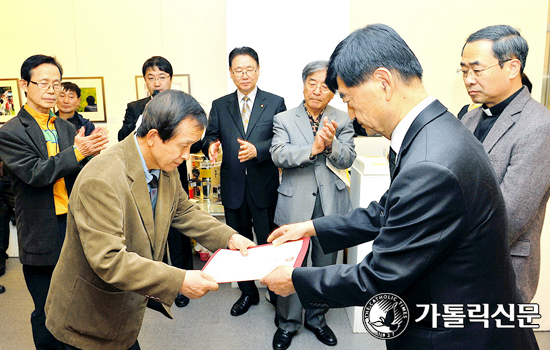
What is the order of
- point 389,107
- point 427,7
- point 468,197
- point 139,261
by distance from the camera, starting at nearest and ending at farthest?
point 468,197
point 389,107
point 139,261
point 427,7

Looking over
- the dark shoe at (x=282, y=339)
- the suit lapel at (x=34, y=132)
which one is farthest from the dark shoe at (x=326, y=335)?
the suit lapel at (x=34, y=132)

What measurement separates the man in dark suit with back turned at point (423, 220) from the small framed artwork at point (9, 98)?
18.3ft

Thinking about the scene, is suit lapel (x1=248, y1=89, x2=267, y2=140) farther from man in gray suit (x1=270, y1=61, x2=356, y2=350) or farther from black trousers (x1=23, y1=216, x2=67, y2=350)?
black trousers (x1=23, y1=216, x2=67, y2=350)

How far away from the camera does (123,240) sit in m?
1.47

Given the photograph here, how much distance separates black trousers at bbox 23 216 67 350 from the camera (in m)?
2.31

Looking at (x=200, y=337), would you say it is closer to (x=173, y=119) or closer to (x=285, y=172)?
(x=285, y=172)

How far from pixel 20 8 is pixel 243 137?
403cm

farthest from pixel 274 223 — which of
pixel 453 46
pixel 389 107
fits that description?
pixel 453 46

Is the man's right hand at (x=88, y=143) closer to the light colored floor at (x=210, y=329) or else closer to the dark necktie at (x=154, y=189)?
the dark necktie at (x=154, y=189)

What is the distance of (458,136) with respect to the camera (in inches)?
43.4

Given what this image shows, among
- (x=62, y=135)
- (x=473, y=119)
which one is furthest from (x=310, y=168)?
(x=62, y=135)

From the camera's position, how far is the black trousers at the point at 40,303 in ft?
7.59

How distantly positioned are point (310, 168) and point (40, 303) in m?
1.86

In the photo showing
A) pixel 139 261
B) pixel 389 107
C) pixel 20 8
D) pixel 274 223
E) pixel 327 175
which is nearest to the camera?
pixel 389 107
